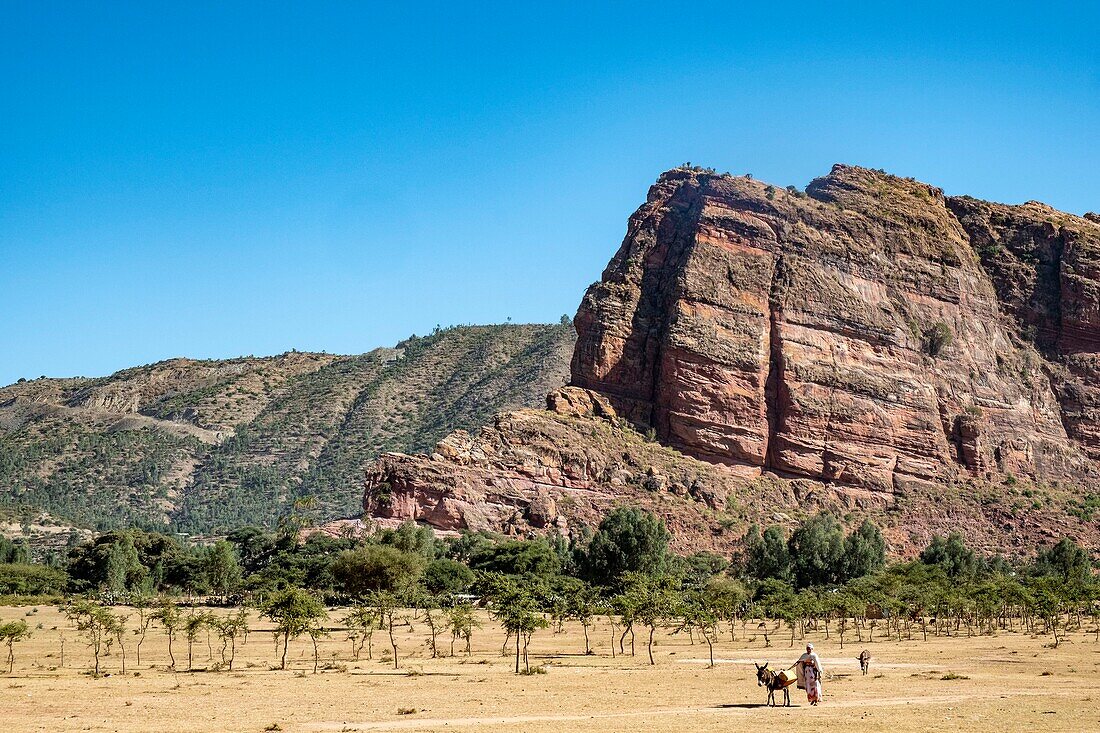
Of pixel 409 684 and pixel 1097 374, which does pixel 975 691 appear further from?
pixel 1097 374

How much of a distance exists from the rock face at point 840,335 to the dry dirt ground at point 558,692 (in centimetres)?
6558

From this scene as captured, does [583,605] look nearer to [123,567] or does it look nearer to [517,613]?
[517,613]

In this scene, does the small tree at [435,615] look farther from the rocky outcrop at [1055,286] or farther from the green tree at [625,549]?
the rocky outcrop at [1055,286]

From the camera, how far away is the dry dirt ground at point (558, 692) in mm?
30203

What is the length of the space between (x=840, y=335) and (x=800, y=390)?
10.1m

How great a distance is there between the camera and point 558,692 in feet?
126

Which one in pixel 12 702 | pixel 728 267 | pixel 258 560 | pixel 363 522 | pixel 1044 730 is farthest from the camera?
pixel 728 267

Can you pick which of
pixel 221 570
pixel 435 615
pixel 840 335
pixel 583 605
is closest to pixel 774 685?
pixel 583 605

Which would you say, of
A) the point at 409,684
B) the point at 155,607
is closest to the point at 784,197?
the point at 155,607

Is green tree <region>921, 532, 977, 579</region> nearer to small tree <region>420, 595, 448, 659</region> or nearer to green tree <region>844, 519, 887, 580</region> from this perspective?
green tree <region>844, 519, 887, 580</region>

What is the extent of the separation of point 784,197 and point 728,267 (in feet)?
55.9

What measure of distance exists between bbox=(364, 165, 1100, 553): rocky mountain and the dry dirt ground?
177 feet

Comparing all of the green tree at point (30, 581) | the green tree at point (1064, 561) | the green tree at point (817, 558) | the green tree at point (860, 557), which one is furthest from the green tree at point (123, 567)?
the green tree at point (1064, 561)

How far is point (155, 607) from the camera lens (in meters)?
86.8
